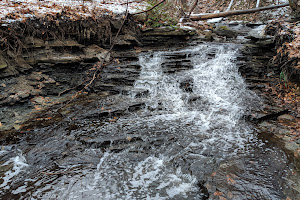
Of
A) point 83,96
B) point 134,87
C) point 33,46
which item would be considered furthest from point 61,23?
point 134,87

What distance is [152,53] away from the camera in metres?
9.59

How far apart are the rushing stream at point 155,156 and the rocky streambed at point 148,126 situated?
2 cm

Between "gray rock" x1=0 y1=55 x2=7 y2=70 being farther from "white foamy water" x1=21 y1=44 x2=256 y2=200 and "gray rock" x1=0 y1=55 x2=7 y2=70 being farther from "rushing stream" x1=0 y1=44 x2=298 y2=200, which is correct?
"white foamy water" x1=21 y1=44 x2=256 y2=200

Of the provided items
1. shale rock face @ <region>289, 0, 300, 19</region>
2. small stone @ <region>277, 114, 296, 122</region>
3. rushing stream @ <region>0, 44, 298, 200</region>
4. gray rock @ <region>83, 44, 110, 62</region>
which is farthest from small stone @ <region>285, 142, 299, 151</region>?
gray rock @ <region>83, 44, 110, 62</region>

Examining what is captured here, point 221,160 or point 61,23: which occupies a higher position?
point 61,23

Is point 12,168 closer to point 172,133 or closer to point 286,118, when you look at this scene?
point 172,133

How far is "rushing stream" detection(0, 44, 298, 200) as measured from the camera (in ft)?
11.3

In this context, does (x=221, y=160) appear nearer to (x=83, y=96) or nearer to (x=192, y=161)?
(x=192, y=161)

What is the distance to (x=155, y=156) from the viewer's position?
434cm

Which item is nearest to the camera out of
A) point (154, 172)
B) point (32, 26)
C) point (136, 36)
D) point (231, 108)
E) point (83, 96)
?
point (154, 172)

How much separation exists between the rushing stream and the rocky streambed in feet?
0.08

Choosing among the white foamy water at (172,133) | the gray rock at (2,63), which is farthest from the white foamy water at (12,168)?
the gray rock at (2,63)

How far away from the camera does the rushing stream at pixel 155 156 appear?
344 cm

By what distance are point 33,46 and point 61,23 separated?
4.67ft
